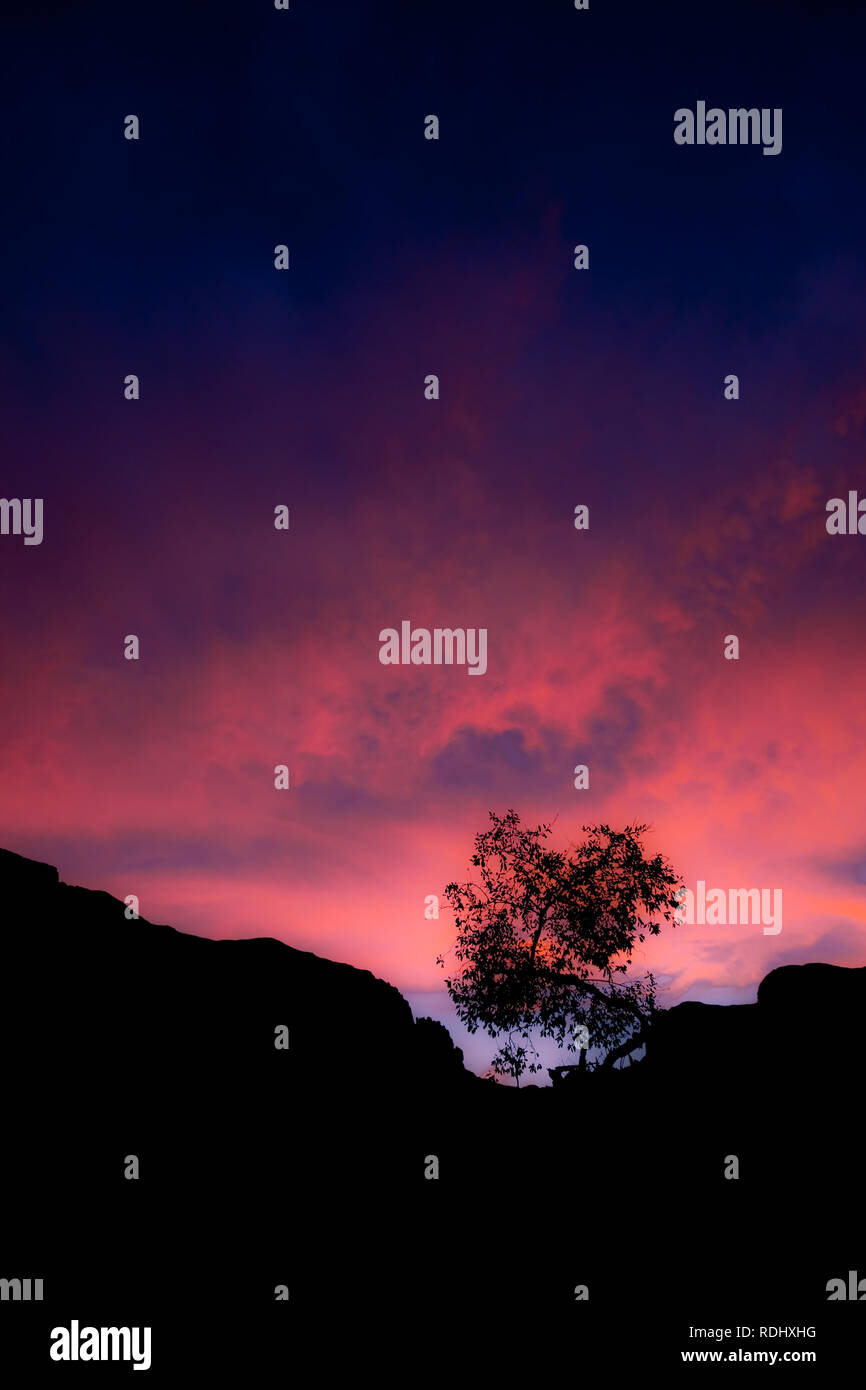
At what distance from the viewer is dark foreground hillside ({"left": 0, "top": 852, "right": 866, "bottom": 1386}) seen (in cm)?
1797

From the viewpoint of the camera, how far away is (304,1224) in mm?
22312

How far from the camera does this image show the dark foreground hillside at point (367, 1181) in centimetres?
1797

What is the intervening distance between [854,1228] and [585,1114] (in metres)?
12.2

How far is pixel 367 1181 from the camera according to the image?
25.3 metres

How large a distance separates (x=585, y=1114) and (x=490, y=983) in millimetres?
6017
